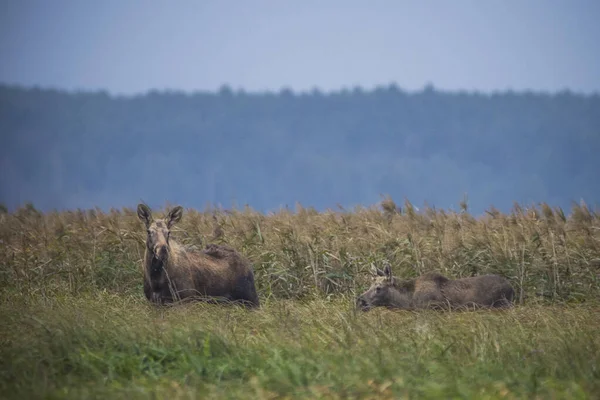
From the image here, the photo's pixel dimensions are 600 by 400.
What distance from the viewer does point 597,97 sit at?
15850cm

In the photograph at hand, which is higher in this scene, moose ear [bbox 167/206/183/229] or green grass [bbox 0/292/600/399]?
moose ear [bbox 167/206/183/229]

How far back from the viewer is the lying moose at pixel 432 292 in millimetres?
16062

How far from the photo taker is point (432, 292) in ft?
53.1

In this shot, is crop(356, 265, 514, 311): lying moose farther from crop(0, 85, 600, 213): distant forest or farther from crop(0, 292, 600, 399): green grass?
crop(0, 85, 600, 213): distant forest

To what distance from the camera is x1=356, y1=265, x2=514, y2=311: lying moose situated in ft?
52.7

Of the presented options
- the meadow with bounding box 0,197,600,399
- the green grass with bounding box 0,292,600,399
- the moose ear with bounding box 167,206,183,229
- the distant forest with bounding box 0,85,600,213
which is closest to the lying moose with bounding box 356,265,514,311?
the meadow with bounding box 0,197,600,399

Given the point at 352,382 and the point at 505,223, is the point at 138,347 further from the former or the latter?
the point at 505,223

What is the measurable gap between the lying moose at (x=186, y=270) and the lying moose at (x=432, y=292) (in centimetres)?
180

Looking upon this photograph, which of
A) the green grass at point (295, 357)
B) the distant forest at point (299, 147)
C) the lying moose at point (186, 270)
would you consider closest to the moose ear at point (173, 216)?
the lying moose at point (186, 270)

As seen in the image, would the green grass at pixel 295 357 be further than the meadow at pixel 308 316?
No

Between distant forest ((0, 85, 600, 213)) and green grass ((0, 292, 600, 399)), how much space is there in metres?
127

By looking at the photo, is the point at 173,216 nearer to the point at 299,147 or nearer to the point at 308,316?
the point at 308,316

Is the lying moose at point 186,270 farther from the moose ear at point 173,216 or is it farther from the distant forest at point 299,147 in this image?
the distant forest at point 299,147

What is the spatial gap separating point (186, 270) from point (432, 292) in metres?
3.74
